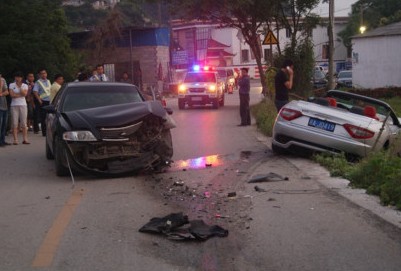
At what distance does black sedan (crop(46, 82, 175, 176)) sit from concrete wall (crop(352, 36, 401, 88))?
2621 centimetres

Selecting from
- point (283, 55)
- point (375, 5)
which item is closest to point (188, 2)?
point (283, 55)

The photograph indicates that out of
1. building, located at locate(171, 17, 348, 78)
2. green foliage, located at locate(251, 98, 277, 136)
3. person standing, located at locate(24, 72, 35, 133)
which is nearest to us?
green foliage, located at locate(251, 98, 277, 136)

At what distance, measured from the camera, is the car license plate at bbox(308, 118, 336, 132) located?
10336mm

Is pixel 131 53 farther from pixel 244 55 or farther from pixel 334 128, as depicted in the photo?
pixel 244 55

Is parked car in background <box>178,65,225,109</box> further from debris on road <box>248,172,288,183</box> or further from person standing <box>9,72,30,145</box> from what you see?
debris on road <box>248,172,288,183</box>

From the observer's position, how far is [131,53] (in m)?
42.1

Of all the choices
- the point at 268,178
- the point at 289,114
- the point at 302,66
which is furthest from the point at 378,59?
the point at 268,178

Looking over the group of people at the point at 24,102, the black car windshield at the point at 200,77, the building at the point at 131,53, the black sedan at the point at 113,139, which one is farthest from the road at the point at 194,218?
the building at the point at 131,53

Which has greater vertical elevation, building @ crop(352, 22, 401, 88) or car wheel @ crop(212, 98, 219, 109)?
building @ crop(352, 22, 401, 88)

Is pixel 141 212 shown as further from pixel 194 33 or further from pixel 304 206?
pixel 194 33

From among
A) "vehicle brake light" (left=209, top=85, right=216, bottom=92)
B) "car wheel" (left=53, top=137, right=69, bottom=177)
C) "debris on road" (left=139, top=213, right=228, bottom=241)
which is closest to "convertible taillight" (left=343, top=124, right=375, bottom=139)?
"debris on road" (left=139, top=213, right=228, bottom=241)

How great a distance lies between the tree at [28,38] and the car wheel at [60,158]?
11655 mm

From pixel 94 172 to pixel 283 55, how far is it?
54.0ft

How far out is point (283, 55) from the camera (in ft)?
81.3
